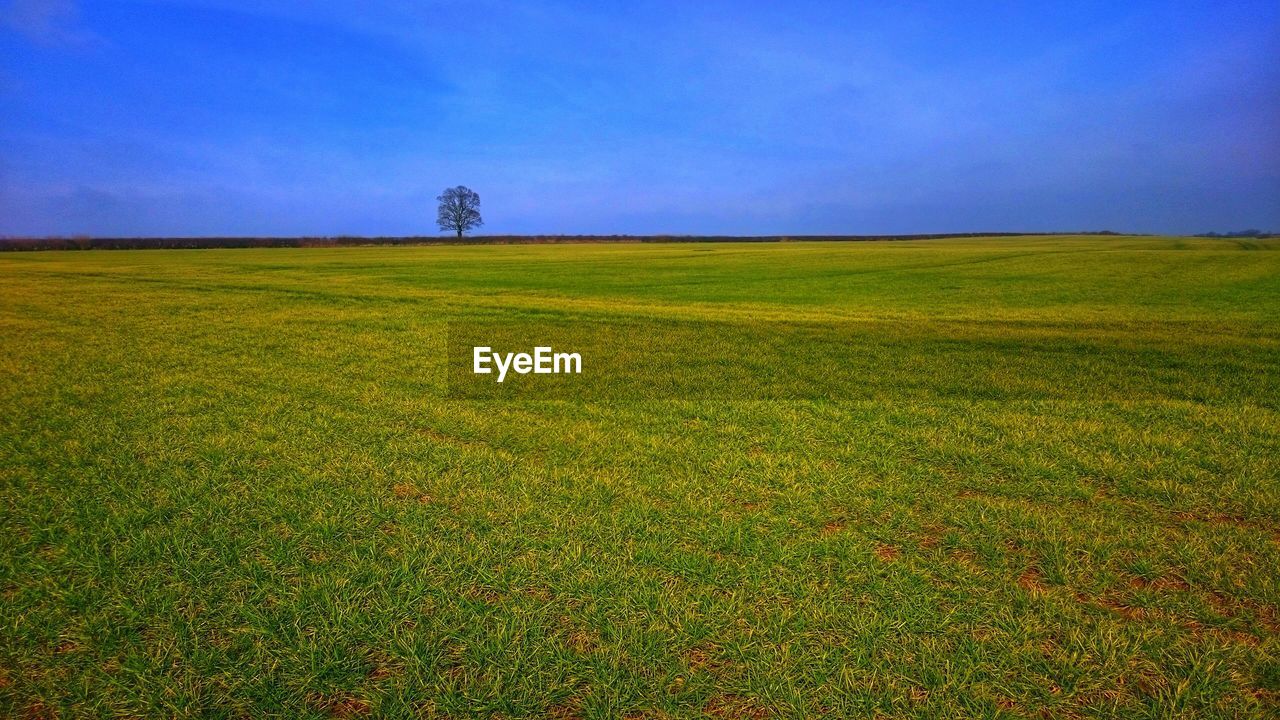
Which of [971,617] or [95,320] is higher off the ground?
[95,320]

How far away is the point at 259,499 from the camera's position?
3828 millimetres

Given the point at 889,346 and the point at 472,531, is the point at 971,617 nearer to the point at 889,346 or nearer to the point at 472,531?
the point at 472,531

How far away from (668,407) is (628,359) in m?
2.63

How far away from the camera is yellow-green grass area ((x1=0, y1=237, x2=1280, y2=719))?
2285mm

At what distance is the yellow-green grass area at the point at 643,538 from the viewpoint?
90.0 inches

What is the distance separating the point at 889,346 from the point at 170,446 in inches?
356

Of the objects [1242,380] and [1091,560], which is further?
[1242,380]

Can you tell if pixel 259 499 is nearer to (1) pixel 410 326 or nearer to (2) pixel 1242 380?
(1) pixel 410 326

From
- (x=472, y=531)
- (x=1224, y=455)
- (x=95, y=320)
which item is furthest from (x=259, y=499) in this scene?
(x=95, y=320)

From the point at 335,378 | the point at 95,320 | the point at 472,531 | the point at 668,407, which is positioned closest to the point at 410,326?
the point at 335,378

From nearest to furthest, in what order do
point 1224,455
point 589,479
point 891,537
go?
1. point 891,537
2. point 589,479
3. point 1224,455

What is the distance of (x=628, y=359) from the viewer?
28.2 feet

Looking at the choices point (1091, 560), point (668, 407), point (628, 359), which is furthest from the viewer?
point (628, 359)

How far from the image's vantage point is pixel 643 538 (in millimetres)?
3285
